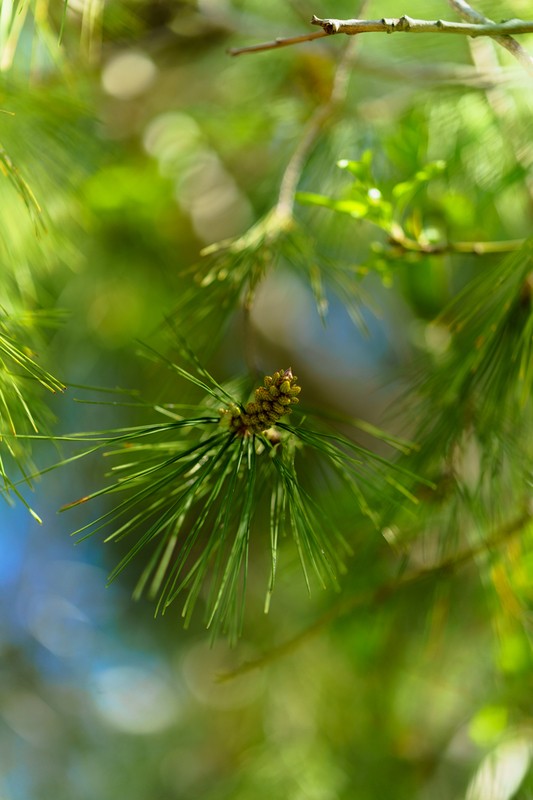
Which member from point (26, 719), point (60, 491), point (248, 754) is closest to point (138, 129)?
point (60, 491)

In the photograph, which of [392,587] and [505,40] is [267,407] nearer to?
[505,40]

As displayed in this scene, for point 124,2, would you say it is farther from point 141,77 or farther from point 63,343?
point 63,343

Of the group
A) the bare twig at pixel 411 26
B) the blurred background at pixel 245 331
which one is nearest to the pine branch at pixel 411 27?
the bare twig at pixel 411 26

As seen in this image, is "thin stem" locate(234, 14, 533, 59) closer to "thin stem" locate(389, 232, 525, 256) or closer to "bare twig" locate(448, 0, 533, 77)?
"bare twig" locate(448, 0, 533, 77)

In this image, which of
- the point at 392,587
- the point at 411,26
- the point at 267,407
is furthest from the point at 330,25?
the point at 392,587

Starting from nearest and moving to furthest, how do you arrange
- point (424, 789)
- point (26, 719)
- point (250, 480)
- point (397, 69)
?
point (250, 480) → point (397, 69) → point (424, 789) → point (26, 719)

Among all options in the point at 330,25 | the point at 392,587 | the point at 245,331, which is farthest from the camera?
the point at 392,587
